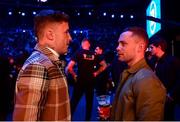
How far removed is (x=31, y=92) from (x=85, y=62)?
18.3 ft

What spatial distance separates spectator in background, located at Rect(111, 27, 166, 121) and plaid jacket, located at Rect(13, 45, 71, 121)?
0.55 meters

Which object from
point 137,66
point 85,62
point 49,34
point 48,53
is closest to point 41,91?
point 48,53

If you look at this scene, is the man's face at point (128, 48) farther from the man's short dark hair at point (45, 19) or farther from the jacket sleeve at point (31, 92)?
the jacket sleeve at point (31, 92)

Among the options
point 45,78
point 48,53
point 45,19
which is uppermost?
point 45,19

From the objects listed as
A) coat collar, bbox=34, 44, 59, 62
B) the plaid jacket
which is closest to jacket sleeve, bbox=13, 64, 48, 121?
the plaid jacket

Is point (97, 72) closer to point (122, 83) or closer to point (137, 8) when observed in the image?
point (122, 83)

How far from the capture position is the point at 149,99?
8.23ft

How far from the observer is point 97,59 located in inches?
316

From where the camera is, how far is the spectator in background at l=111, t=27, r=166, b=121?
251 centimetres

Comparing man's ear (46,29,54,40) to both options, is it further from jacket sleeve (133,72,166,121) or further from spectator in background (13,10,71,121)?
jacket sleeve (133,72,166,121)

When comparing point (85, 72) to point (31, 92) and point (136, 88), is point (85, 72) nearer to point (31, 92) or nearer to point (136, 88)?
point (136, 88)

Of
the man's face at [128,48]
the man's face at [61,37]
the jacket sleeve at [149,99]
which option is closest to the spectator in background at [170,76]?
the man's face at [128,48]

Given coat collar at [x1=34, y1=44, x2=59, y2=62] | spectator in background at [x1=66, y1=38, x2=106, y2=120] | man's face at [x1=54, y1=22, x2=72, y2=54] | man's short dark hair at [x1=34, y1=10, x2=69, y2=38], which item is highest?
man's short dark hair at [x1=34, y1=10, x2=69, y2=38]

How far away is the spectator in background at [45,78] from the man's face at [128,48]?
0.66m
